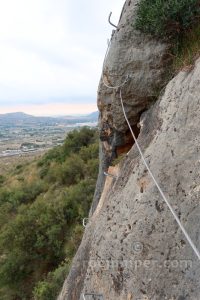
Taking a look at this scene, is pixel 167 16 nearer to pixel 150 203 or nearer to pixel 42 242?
pixel 150 203

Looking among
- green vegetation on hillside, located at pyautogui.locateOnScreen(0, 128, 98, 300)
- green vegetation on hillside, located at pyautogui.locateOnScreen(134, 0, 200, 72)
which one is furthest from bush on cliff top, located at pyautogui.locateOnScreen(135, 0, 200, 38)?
green vegetation on hillside, located at pyautogui.locateOnScreen(0, 128, 98, 300)

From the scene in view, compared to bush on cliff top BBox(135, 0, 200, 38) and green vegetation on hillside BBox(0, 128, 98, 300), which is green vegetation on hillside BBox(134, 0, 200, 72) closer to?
bush on cliff top BBox(135, 0, 200, 38)

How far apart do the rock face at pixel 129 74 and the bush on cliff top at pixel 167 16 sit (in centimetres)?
28

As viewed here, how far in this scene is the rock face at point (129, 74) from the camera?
7.13 m

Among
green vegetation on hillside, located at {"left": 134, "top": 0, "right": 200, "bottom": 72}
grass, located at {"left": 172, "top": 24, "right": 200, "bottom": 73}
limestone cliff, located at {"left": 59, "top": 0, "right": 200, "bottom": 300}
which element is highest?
green vegetation on hillside, located at {"left": 134, "top": 0, "right": 200, "bottom": 72}

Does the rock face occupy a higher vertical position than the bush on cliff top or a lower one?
lower

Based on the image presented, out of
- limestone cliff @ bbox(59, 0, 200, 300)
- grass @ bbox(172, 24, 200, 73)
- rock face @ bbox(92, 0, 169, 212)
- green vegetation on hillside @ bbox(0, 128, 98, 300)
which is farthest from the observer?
green vegetation on hillside @ bbox(0, 128, 98, 300)

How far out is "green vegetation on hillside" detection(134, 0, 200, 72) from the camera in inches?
256

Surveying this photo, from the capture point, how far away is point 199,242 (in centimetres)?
375

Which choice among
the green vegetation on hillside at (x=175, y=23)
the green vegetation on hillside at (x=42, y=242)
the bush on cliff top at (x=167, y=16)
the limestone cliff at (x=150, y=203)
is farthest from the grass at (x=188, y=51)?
the green vegetation on hillside at (x=42, y=242)

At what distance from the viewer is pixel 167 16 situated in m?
6.70

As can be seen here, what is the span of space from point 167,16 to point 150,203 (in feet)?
12.6

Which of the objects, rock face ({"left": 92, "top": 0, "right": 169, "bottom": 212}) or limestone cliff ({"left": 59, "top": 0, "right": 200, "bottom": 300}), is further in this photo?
rock face ({"left": 92, "top": 0, "right": 169, "bottom": 212})

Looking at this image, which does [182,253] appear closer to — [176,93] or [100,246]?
[100,246]
